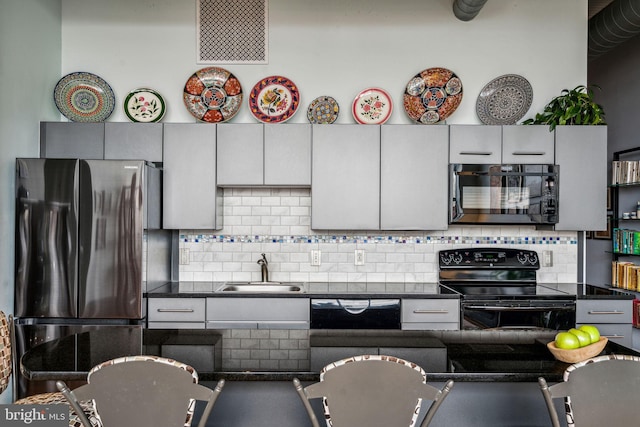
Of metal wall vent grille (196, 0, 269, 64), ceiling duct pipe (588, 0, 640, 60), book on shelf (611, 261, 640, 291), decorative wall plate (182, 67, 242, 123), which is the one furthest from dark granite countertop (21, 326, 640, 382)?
book on shelf (611, 261, 640, 291)

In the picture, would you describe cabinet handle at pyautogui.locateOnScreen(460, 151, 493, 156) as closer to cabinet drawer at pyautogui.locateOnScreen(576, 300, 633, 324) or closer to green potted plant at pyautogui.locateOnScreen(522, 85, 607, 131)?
green potted plant at pyautogui.locateOnScreen(522, 85, 607, 131)

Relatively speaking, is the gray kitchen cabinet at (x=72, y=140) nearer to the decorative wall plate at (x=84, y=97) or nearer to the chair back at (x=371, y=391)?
the decorative wall plate at (x=84, y=97)

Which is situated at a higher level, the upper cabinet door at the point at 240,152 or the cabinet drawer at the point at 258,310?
the upper cabinet door at the point at 240,152

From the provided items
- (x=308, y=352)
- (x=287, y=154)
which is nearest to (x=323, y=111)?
(x=287, y=154)

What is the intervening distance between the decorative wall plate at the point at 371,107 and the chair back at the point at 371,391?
98.2 inches

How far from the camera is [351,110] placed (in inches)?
137

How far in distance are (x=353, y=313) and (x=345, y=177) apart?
3.22ft

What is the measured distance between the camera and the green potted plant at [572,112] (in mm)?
3146

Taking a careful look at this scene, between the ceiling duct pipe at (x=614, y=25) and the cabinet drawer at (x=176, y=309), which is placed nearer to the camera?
the cabinet drawer at (x=176, y=309)

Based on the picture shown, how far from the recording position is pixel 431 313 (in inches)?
117

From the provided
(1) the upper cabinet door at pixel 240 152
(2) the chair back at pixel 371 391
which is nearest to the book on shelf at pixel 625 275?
(1) the upper cabinet door at pixel 240 152

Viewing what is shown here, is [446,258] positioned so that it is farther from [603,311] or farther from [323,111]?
[323,111]

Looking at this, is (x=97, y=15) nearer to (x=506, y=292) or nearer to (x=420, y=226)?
(x=420, y=226)

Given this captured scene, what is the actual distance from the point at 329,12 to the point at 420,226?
1863 millimetres
